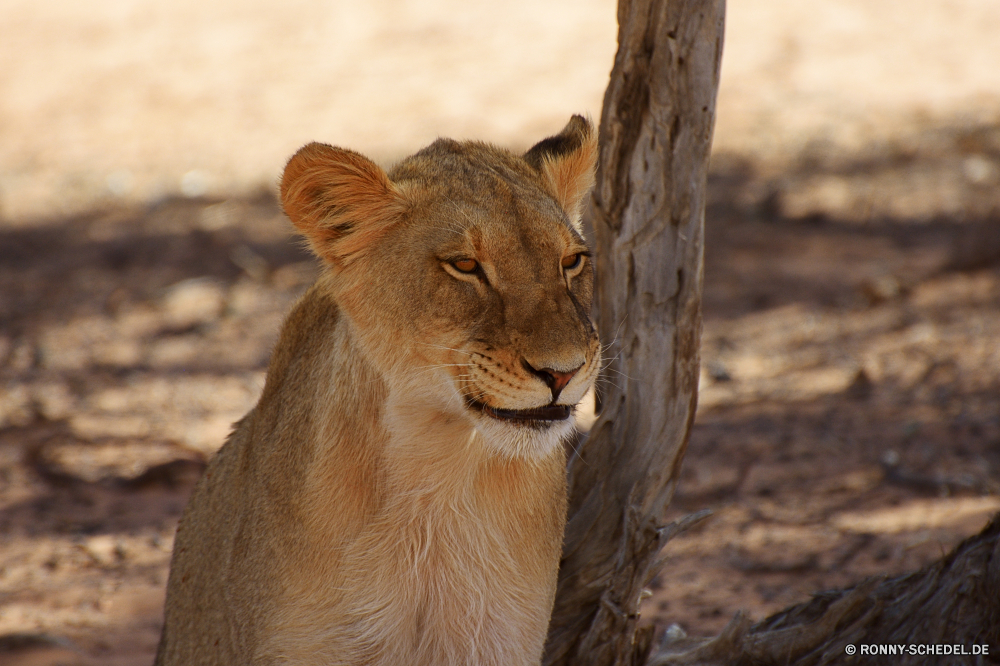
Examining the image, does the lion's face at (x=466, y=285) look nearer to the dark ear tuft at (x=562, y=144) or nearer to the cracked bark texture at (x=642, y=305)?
the dark ear tuft at (x=562, y=144)

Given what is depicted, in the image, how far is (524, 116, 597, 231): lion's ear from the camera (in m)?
3.74

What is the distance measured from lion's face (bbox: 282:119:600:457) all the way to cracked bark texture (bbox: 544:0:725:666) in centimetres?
46

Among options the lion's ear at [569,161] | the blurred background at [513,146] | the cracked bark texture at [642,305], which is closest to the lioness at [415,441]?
the lion's ear at [569,161]

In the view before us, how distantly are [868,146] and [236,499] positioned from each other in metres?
9.99

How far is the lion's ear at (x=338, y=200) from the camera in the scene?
3275 millimetres

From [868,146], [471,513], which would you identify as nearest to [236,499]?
[471,513]

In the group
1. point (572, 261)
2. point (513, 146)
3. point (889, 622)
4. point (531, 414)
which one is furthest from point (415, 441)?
point (513, 146)

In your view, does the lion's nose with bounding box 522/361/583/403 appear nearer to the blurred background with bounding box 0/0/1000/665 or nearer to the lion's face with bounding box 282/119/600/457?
the lion's face with bounding box 282/119/600/457

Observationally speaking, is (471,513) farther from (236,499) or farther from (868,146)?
(868,146)

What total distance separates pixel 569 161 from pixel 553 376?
1090 mm

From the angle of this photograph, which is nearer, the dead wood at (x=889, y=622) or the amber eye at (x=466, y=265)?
the amber eye at (x=466, y=265)

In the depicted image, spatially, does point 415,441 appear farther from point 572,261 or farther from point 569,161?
point 569,161

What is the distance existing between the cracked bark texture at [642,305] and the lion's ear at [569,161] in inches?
5.7

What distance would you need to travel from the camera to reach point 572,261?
3371mm
